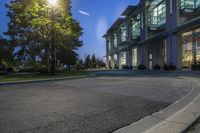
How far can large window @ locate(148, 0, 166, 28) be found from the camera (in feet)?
129

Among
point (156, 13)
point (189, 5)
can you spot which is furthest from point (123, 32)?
point (189, 5)

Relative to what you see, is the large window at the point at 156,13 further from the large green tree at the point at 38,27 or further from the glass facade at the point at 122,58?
the glass facade at the point at 122,58

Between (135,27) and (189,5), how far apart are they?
21379 millimetres

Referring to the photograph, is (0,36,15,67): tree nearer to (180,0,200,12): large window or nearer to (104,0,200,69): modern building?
(104,0,200,69): modern building

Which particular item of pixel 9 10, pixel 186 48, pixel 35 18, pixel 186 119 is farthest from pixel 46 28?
pixel 186 48

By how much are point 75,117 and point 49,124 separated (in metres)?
0.70

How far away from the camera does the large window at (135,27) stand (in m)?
51.4

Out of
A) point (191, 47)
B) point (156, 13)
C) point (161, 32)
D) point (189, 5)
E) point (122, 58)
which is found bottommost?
point (122, 58)

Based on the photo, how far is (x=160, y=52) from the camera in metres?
43.9

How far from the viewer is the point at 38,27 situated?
85.6ft

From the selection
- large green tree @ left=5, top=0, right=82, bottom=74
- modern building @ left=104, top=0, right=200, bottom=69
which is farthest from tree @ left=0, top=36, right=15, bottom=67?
modern building @ left=104, top=0, right=200, bottom=69

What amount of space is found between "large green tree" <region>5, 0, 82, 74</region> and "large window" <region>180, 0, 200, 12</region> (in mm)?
16189

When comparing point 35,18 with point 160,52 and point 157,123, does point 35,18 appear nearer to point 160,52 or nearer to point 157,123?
point 157,123

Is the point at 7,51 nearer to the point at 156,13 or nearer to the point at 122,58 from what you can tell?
the point at 156,13
